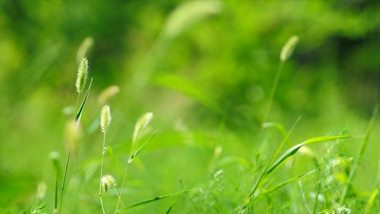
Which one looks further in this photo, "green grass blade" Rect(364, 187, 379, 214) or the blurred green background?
the blurred green background

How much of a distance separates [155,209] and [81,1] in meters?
5.59

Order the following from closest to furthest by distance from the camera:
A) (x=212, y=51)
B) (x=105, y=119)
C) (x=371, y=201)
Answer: (x=105, y=119) → (x=371, y=201) → (x=212, y=51)

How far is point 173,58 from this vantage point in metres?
6.57

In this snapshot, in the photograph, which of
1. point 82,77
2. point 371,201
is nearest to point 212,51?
point 371,201

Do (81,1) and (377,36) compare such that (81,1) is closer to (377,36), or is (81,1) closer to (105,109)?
(377,36)

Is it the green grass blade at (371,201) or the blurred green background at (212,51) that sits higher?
the blurred green background at (212,51)

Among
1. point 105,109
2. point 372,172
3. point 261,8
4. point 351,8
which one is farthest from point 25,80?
point 351,8

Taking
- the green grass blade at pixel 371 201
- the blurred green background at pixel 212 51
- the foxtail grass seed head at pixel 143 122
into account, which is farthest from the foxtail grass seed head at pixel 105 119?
the blurred green background at pixel 212 51

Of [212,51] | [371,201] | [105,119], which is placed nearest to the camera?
[105,119]

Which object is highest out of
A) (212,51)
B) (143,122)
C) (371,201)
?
(212,51)

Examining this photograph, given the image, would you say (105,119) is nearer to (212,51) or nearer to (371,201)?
(371,201)

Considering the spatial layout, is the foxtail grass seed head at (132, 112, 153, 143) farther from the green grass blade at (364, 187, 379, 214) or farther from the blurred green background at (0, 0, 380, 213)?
the blurred green background at (0, 0, 380, 213)

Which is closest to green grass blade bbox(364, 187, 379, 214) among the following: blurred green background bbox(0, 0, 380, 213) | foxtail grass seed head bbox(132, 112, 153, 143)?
foxtail grass seed head bbox(132, 112, 153, 143)

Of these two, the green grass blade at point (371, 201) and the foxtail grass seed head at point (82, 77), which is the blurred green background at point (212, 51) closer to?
the green grass blade at point (371, 201)
